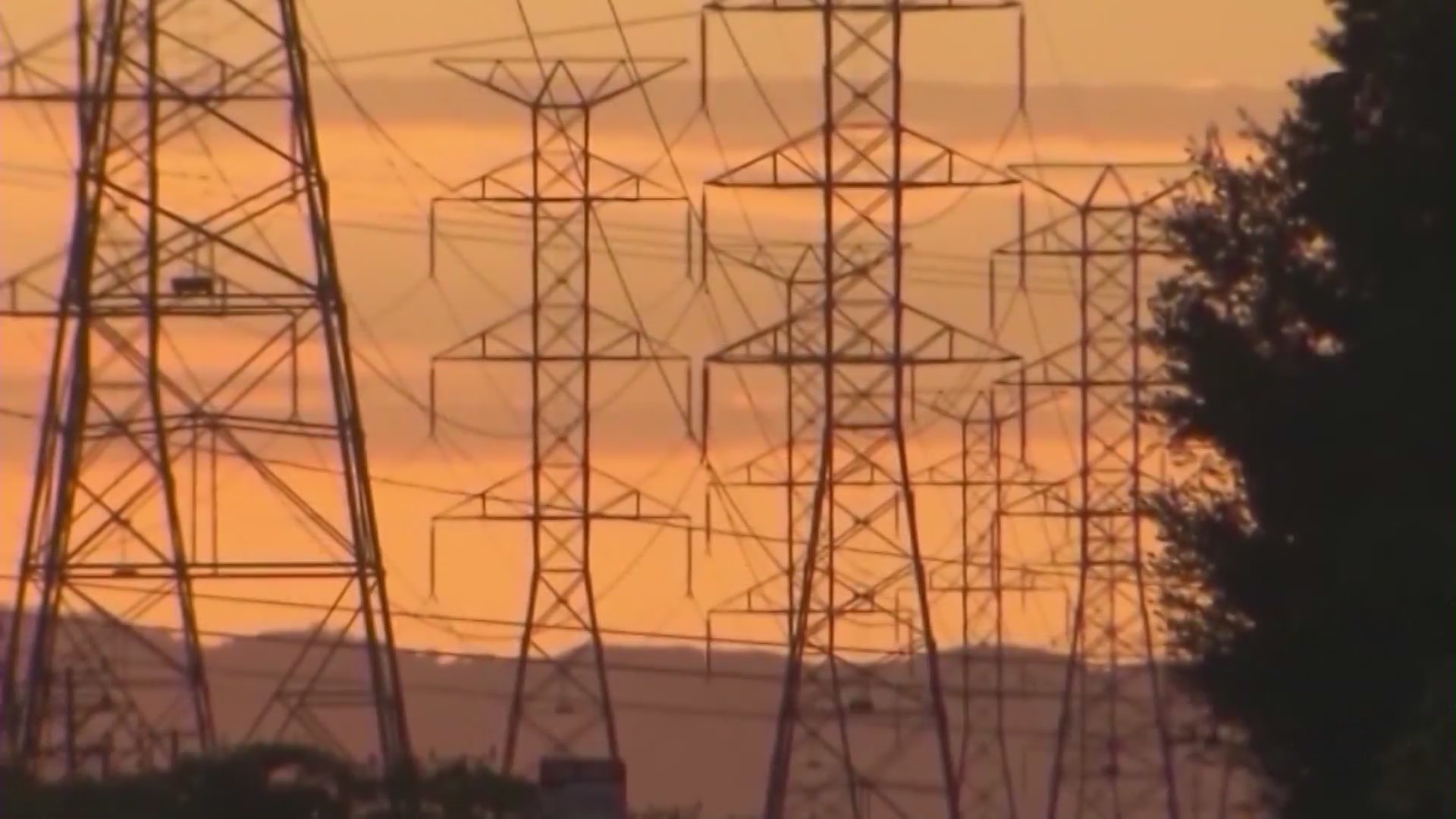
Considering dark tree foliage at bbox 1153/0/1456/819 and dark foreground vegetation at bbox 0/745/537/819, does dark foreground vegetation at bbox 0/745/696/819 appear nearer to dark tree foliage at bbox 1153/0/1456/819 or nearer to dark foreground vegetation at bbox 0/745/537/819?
dark foreground vegetation at bbox 0/745/537/819

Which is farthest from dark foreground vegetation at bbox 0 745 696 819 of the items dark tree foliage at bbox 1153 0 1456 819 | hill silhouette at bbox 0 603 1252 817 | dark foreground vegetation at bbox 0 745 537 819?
hill silhouette at bbox 0 603 1252 817

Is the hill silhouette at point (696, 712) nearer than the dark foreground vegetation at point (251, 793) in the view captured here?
No

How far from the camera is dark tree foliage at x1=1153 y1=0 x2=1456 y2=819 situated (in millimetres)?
43188

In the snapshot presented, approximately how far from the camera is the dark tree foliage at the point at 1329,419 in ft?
142

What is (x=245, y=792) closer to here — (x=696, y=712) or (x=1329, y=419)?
(x=1329, y=419)

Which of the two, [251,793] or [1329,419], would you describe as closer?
[1329,419]

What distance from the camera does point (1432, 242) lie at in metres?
43.5

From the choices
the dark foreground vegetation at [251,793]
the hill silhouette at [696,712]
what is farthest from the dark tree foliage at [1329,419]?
the hill silhouette at [696,712]

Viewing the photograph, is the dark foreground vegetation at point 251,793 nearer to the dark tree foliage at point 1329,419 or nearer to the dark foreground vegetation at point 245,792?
the dark foreground vegetation at point 245,792

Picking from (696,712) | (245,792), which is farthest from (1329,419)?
(696,712)

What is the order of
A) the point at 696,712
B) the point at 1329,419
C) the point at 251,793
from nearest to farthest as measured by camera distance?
the point at 1329,419
the point at 251,793
the point at 696,712

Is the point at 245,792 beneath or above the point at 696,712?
beneath

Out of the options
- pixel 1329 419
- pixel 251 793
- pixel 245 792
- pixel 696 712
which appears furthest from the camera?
pixel 696 712

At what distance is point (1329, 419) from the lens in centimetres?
4425
